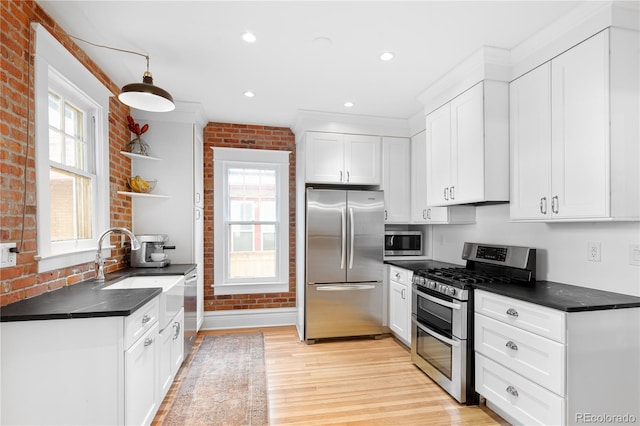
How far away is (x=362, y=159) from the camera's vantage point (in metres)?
3.90

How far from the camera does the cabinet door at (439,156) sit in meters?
2.98

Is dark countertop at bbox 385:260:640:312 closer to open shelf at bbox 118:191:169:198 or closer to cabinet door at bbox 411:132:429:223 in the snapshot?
cabinet door at bbox 411:132:429:223

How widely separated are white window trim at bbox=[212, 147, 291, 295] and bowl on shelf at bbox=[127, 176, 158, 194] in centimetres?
90

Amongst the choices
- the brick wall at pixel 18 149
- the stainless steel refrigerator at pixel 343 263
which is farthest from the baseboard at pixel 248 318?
the brick wall at pixel 18 149

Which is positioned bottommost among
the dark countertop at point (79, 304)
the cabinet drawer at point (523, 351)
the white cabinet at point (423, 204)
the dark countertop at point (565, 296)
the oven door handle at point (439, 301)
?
the cabinet drawer at point (523, 351)

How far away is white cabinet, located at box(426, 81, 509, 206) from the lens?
8.26 feet

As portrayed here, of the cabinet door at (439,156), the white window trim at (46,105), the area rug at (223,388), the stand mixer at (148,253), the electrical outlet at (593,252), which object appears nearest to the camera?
the white window trim at (46,105)

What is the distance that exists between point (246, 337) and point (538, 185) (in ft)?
10.9

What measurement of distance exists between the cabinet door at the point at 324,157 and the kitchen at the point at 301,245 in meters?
0.11

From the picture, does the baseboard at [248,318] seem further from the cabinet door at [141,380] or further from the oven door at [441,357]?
the cabinet door at [141,380]

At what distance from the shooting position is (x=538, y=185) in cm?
226

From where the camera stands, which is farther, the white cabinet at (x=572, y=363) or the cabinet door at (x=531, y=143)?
the cabinet door at (x=531, y=143)

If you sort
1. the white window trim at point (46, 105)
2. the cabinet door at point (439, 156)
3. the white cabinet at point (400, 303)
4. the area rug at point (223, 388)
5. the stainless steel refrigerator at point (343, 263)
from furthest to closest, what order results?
the stainless steel refrigerator at point (343, 263), the white cabinet at point (400, 303), the cabinet door at point (439, 156), the area rug at point (223, 388), the white window trim at point (46, 105)

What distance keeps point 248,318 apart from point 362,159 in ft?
8.21
